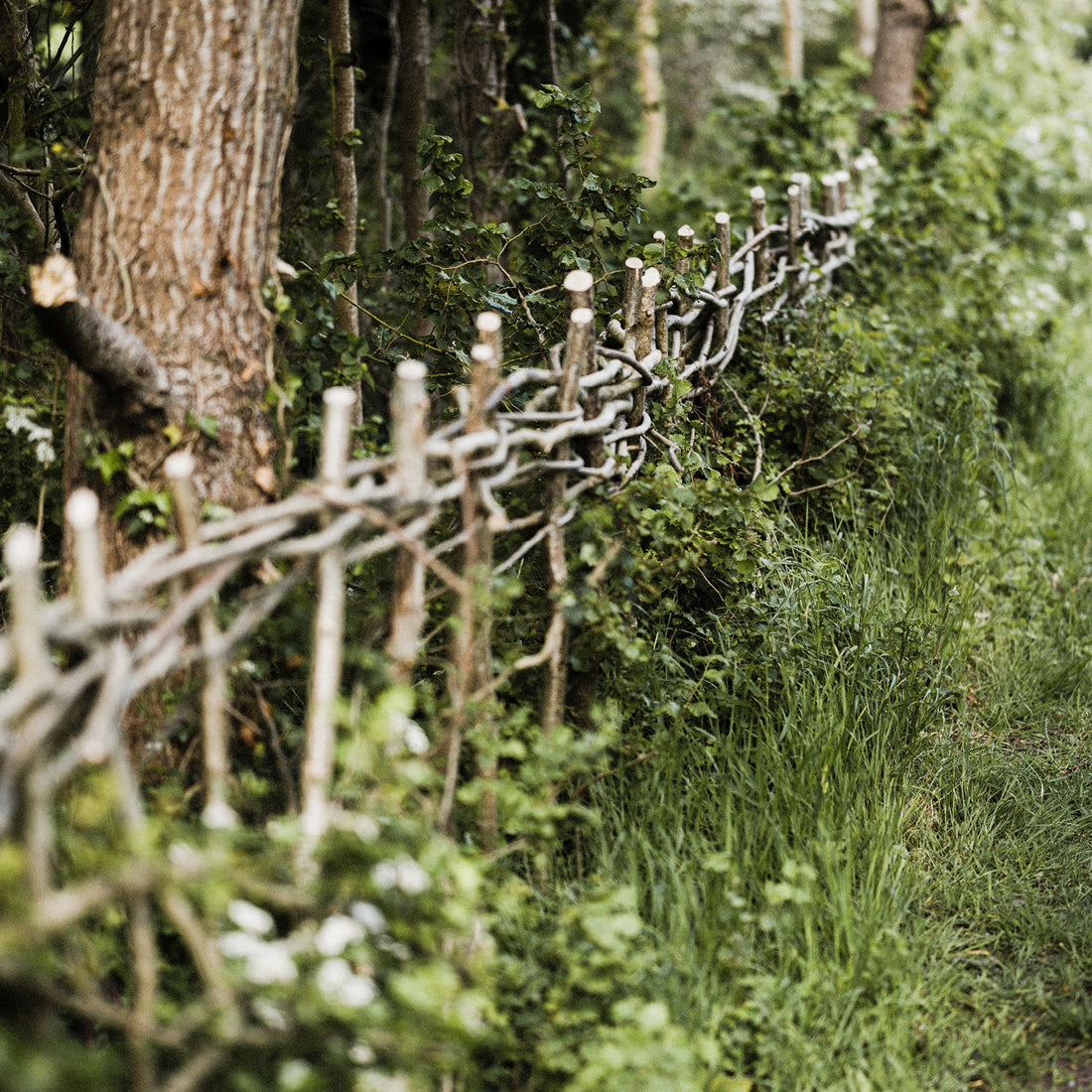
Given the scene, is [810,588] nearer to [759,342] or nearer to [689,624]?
[689,624]

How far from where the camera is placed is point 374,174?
5.91 metres

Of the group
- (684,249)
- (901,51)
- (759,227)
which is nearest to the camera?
(684,249)

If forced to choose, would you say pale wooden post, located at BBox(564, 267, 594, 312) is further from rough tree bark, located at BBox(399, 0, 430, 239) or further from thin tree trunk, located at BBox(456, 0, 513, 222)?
thin tree trunk, located at BBox(456, 0, 513, 222)

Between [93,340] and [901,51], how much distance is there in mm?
7487

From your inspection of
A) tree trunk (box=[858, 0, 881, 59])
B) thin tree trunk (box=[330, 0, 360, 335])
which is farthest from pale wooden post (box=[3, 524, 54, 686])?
tree trunk (box=[858, 0, 881, 59])

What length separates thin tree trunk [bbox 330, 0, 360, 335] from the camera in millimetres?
3842

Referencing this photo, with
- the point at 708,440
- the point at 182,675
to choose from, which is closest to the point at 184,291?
the point at 182,675

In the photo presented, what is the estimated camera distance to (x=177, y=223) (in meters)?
2.33

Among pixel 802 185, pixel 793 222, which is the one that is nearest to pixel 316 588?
pixel 793 222

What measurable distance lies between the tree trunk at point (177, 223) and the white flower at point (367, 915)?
1082 millimetres

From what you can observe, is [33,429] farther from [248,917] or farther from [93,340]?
[248,917]

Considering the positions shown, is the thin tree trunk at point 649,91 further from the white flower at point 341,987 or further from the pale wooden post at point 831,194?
the white flower at point 341,987

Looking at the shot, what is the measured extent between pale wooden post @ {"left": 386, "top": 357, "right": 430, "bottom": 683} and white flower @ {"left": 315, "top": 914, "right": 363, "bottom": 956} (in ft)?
1.71

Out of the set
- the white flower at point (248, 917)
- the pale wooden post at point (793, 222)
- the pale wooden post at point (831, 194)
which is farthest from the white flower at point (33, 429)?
the pale wooden post at point (831, 194)
